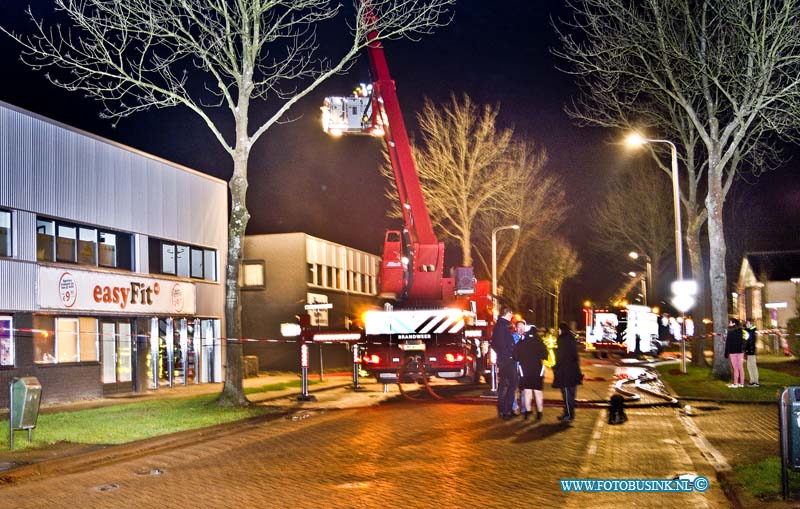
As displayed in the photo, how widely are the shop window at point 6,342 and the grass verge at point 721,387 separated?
15486mm

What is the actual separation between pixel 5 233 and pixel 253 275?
1672cm

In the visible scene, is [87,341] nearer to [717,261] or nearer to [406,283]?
[406,283]

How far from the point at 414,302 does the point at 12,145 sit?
33.2 feet

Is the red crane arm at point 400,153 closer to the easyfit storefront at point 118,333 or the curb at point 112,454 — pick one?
the easyfit storefront at point 118,333

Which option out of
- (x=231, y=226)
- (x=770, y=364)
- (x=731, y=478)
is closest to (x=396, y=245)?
(x=231, y=226)

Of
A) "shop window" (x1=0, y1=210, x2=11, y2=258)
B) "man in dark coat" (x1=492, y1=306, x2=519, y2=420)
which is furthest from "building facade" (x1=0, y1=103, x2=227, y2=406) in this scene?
"man in dark coat" (x1=492, y1=306, x2=519, y2=420)

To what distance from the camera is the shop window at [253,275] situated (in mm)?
35875

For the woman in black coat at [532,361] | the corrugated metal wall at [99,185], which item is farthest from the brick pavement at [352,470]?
→ the corrugated metal wall at [99,185]

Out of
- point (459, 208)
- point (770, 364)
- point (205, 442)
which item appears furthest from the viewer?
point (459, 208)

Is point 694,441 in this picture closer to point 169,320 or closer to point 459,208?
point 169,320

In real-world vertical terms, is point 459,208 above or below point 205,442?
above

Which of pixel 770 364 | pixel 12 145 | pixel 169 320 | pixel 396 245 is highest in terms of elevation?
pixel 12 145

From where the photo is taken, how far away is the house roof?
47938 millimetres

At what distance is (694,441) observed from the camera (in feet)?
41.6
